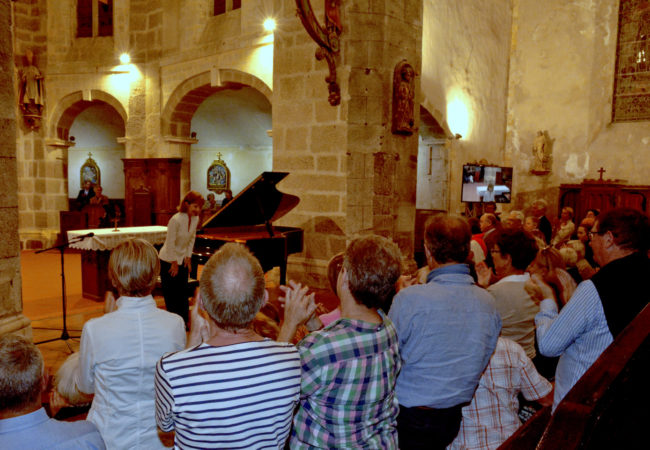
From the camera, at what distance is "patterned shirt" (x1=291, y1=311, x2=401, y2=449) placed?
4.76 feet

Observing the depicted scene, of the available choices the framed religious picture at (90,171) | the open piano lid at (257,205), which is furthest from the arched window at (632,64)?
the framed religious picture at (90,171)

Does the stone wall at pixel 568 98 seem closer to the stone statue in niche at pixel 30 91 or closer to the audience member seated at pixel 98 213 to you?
the audience member seated at pixel 98 213

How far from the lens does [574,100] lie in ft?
41.5

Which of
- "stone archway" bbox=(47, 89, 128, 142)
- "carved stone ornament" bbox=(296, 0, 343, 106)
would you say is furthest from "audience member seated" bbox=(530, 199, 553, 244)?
"stone archway" bbox=(47, 89, 128, 142)

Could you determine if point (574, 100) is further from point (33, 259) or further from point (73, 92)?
point (33, 259)

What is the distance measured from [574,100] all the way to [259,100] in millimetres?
8073

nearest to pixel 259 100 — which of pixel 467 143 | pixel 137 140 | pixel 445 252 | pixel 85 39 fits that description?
pixel 137 140

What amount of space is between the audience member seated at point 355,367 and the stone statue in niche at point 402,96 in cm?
511

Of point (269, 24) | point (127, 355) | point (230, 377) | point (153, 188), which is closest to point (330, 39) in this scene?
point (269, 24)

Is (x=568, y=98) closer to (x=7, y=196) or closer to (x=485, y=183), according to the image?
(x=485, y=183)

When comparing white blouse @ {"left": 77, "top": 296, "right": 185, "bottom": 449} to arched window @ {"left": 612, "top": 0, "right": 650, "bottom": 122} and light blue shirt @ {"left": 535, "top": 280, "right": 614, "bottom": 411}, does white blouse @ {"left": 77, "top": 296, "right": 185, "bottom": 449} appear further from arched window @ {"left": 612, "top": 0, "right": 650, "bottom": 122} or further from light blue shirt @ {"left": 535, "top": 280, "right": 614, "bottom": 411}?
arched window @ {"left": 612, "top": 0, "right": 650, "bottom": 122}

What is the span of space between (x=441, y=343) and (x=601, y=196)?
11.8m

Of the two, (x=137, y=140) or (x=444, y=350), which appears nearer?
(x=444, y=350)

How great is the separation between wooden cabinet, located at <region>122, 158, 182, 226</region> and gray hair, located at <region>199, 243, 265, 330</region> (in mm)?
9463
